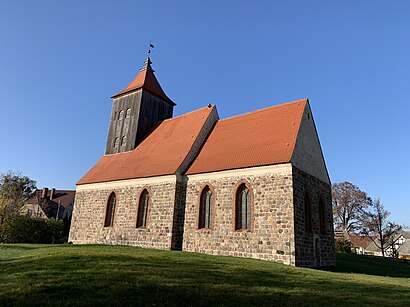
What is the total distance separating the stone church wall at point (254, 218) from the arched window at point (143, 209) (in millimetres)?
3087

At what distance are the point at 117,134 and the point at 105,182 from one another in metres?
5.33

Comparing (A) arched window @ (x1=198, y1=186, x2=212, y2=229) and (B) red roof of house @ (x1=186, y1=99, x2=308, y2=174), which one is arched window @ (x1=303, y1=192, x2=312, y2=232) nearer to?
(B) red roof of house @ (x1=186, y1=99, x2=308, y2=174)

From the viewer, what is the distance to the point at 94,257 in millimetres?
10555

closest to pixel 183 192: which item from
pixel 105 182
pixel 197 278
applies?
pixel 105 182

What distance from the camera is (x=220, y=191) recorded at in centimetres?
1659

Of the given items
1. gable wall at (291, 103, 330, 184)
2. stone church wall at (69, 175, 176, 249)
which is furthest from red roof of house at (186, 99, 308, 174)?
stone church wall at (69, 175, 176, 249)

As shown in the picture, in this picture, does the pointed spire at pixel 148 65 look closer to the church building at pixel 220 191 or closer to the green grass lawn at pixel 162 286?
the church building at pixel 220 191

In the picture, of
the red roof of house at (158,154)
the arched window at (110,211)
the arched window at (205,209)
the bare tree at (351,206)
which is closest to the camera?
the arched window at (205,209)

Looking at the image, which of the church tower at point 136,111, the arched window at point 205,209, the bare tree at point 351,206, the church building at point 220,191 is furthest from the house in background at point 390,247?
the arched window at point 205,209

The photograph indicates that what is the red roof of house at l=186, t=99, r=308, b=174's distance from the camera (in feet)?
52.1

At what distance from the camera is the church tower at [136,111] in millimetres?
24781

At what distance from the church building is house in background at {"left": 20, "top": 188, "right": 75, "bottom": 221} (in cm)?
2880

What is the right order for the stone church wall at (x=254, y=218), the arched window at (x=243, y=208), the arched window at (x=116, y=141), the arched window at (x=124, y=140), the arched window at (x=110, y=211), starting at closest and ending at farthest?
1. the stone church wall at (x=254, y=218)
2. the arched window at (x=243, y=208)
3. the arched window at (x=110, y=211)
4. the arched window at (x=124, y=140)
5. the arched window at (x=116, y=141)

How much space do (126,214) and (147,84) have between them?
1177cm
